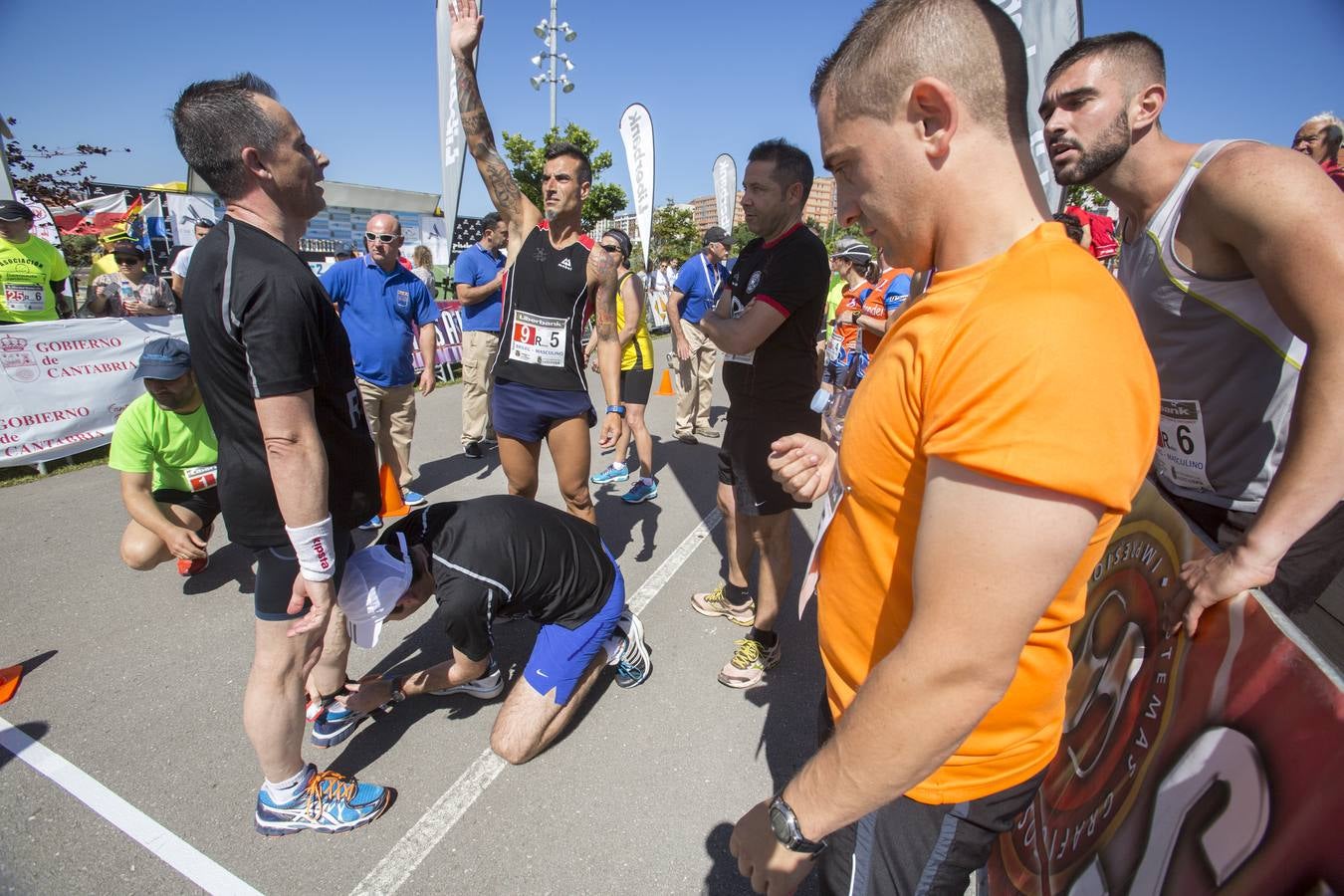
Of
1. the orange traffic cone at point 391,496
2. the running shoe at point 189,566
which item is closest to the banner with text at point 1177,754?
the running shoe at point 189,566

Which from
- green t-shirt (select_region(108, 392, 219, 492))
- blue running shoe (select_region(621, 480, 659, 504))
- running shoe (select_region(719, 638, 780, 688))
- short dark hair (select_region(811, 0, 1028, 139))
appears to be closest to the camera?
short dark hair (select_region(811, 0, 1028, 139))

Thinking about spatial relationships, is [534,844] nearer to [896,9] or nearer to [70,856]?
[70,856]

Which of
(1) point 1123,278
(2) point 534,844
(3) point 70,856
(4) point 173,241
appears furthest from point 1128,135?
(4) point 173,241

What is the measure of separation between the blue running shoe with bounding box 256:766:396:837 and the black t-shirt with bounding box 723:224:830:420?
2.10 metres

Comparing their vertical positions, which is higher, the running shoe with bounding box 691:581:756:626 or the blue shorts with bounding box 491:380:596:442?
the blue shorts with bounding box 491:380:596:442

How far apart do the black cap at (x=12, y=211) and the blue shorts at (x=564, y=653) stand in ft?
22.2

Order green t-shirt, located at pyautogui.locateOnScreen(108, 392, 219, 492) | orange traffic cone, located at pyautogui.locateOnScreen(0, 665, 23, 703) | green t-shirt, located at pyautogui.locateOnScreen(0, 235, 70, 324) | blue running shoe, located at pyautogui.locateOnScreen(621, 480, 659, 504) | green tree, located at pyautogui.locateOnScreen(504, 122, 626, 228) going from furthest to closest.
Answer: green tree, located at pyautogui.locateOnScreen(504, 122, 626, 228)
green t-shirt, located at pyautogui.locateOnScreen(0, 235, 70, 324)
blue running shoe, located at pyautogui.locateOnScreen(621, 480, 659, 504)
green t-shirt, located at pyautogui.locateOnScreen(108, 392, 219, 492)
orange traffic cone, located at pyautogui.locateOnScreen(0, 665, 23, 703)

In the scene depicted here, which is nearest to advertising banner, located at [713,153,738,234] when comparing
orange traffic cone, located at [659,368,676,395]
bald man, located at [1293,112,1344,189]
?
orange traffic cone, located at [659,368,676,395]

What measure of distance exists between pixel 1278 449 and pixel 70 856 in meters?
3.66

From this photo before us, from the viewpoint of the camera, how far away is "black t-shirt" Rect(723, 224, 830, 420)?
2.53 meters

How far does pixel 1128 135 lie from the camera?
1584 millimetres

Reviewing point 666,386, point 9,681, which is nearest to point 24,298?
point 9,681

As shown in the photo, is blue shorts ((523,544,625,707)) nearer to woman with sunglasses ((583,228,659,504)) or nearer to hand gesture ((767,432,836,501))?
hand gesture ((767,432,836,501))

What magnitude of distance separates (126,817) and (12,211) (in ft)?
20.8
